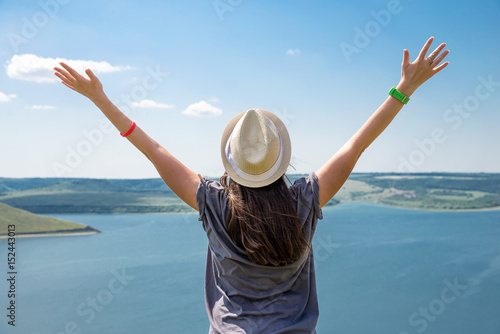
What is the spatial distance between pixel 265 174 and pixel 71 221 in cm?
4948

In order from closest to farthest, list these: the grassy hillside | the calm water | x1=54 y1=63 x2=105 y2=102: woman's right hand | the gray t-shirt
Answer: the gray t-shirt, x1=54 y1=63 x2=105 y2=102: woman's right hand, the calm water, the grassy hillside

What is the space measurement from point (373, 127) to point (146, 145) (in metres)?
0.54

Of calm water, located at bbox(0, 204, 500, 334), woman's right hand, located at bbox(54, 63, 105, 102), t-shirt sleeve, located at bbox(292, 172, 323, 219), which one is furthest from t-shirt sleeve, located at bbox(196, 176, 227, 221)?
calm water, located at bbox(0, 204, 500, 334)

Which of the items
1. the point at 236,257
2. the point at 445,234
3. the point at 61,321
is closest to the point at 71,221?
the point at 61,321

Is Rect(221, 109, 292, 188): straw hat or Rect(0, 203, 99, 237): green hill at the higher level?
Rect(221, 109, 292, 188): straw hat

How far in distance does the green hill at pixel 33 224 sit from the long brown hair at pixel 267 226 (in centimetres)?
4483

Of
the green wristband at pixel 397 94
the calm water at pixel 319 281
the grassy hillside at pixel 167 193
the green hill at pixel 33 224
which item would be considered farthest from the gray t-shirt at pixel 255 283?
the grassy hillside at pixel 167 193

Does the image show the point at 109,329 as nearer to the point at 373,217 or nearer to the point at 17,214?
the point at 17,214

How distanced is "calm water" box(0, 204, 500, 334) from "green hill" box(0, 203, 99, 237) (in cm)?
167

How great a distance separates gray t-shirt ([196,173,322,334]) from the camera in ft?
2.83

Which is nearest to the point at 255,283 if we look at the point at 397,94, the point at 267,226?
the point at 267,226

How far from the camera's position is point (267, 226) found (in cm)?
88

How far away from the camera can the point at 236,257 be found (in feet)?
2.91

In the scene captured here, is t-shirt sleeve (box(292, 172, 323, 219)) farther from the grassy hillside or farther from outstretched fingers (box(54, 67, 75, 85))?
the grassy hillside
